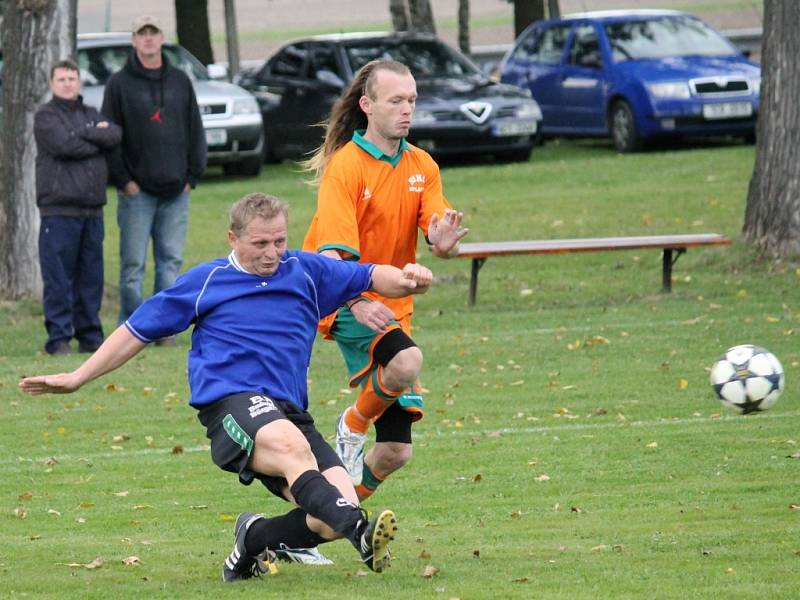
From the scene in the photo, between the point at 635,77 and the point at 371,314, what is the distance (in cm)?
1600

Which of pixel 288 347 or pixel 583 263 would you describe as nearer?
pixel 288 347

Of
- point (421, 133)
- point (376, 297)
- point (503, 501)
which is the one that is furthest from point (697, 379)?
point (421, 133)

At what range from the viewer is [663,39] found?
899 inches

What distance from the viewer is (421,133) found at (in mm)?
20828

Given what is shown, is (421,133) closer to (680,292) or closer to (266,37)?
(680,292)

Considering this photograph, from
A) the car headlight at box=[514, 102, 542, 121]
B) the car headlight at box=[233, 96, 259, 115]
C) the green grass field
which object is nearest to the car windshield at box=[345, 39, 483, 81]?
the car headlight at box=[514, 102, 542, 121]

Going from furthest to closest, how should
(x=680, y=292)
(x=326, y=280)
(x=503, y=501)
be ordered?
(x=680, y=292)
(x=503, y=501)
(x=326, y=280)

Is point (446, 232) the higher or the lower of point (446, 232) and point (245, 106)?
the higher

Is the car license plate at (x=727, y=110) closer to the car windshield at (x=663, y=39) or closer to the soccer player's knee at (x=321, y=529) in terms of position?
the car windshield at (x=663, y=39)

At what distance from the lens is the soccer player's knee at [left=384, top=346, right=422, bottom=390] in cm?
674

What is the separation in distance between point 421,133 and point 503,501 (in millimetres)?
13541

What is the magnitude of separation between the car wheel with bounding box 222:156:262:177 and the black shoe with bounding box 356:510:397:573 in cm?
1652

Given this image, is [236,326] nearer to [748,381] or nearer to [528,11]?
[748,381]

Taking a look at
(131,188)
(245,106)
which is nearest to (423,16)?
(245,106)
